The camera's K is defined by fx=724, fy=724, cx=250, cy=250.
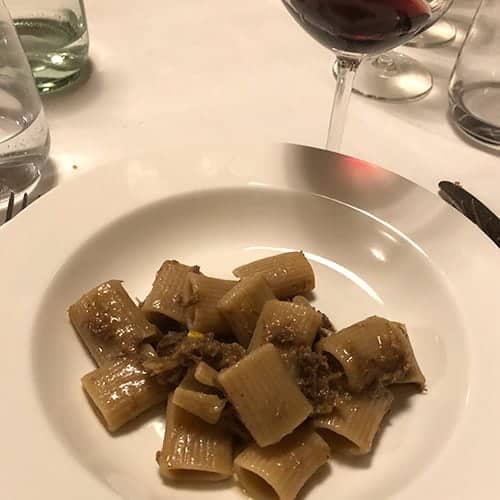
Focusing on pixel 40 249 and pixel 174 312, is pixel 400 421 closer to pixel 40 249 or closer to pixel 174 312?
pixel 174 312

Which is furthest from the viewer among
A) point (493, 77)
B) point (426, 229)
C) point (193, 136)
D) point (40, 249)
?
point (493, 77)

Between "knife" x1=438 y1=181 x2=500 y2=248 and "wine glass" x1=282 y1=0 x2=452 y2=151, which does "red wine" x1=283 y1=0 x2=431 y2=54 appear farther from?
"knife" x1=438 y1=181 x2=500 y2=248

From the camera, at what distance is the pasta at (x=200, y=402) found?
2.57ft

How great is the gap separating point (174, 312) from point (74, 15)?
664 mm

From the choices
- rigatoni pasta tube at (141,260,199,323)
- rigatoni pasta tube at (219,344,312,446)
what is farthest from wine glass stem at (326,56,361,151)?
rigatoni pasta tube at (219,344,312,446)

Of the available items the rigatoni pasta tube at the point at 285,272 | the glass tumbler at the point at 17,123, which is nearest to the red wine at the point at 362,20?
the rigatoni pasta tube at the point at 285,272

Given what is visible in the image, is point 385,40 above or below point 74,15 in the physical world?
above

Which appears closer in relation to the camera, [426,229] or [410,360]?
[410,360]

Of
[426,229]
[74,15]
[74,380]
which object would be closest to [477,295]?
[426,229]

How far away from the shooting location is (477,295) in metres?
0.95

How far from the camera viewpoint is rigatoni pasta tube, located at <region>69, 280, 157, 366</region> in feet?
2.89

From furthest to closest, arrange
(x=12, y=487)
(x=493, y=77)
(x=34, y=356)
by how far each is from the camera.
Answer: (x=493, y=77), (x=34, y=356), (x=12, y=487)

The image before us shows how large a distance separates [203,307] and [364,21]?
0.42 metres

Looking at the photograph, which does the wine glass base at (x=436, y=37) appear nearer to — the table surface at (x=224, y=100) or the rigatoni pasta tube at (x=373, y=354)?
the table surface at (x=224, y=100)
